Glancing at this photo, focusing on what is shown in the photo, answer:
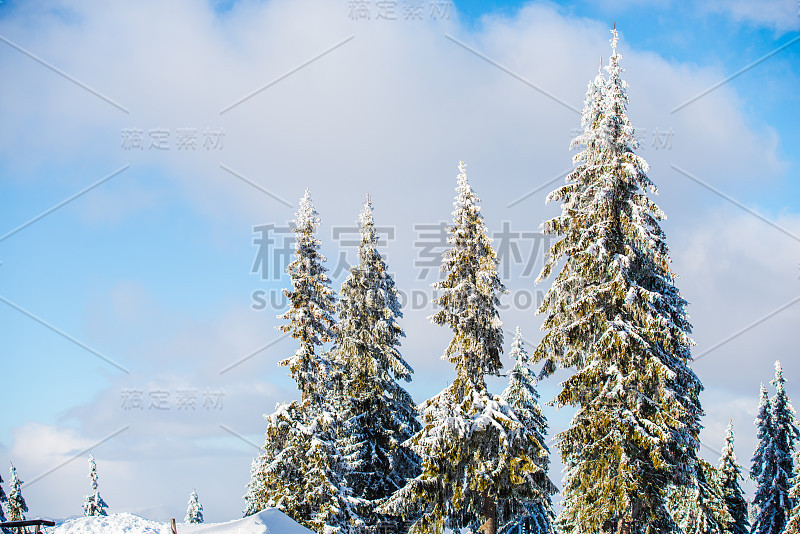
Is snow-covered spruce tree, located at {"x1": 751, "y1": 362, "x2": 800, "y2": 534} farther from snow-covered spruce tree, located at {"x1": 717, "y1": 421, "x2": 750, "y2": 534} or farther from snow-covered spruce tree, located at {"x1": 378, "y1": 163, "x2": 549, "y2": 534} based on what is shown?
snow-covered spruce tree, located at {"x1": 378, "y1": 163, "x2": 549, "y2": 534}

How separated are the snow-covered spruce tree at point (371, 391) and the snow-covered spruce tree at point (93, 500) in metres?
40.6

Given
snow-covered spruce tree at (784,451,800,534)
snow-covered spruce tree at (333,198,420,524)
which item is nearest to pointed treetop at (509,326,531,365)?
snow-covered spruce tree at (333,198,420,524)

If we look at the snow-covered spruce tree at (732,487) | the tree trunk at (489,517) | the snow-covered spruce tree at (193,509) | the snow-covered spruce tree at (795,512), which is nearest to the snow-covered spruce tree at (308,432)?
the tree trunk at (489,517)

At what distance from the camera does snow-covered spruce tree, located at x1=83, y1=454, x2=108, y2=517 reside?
191ft

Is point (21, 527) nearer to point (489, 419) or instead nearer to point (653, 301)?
point (489, 419)

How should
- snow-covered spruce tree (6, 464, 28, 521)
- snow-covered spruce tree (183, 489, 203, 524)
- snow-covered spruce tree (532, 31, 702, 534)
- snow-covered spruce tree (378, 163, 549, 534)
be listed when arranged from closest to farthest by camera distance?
snow-covered spruce tree (532, 31, 702, 534)
snow-covered spruce tree (378, 163, 549, 534)
snow-covered spruce tree (6, 464, 28, 521)
snow-covered spruce tree (183, 489, 203, 524)

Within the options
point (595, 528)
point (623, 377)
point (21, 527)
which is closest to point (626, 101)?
point (623, 377)

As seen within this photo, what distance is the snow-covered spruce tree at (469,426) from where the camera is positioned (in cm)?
2166

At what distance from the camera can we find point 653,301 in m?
19.3

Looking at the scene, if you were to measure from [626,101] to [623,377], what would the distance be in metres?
9.00

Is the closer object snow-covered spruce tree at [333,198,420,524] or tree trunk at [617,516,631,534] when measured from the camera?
tree trunk at [617,516,631,534]

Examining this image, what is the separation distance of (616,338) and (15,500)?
175 ft

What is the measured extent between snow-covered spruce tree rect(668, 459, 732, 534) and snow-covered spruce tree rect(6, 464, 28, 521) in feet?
163

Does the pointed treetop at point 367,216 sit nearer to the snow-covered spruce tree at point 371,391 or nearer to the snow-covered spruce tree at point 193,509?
the snow-covered spruce tree at point 371,391
